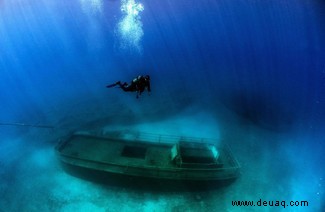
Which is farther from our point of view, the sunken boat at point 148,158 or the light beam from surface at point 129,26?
the light beam from surface at point 129,26

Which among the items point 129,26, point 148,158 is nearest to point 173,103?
point 148,158

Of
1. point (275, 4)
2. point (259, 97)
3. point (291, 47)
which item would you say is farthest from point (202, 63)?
point (275, 4)

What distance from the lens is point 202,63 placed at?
6038 centimetres

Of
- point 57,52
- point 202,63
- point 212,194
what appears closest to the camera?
point 212,194

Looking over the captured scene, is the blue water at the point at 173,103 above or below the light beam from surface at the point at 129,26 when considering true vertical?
below

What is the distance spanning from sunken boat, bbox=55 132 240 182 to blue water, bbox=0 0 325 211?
1706mm

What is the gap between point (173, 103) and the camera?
2798 centimetres

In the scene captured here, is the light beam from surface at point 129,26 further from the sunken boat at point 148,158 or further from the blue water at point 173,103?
the sunken boat at point 148,158

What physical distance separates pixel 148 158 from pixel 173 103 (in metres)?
15.6

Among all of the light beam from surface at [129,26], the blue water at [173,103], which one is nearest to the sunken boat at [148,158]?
the blue water at [173,103]

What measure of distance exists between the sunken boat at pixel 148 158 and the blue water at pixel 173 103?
1.71 metres

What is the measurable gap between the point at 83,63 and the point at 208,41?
5140 cm

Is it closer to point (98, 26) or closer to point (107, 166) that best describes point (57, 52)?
point (98, 26)

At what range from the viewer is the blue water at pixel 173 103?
42.5 ft
